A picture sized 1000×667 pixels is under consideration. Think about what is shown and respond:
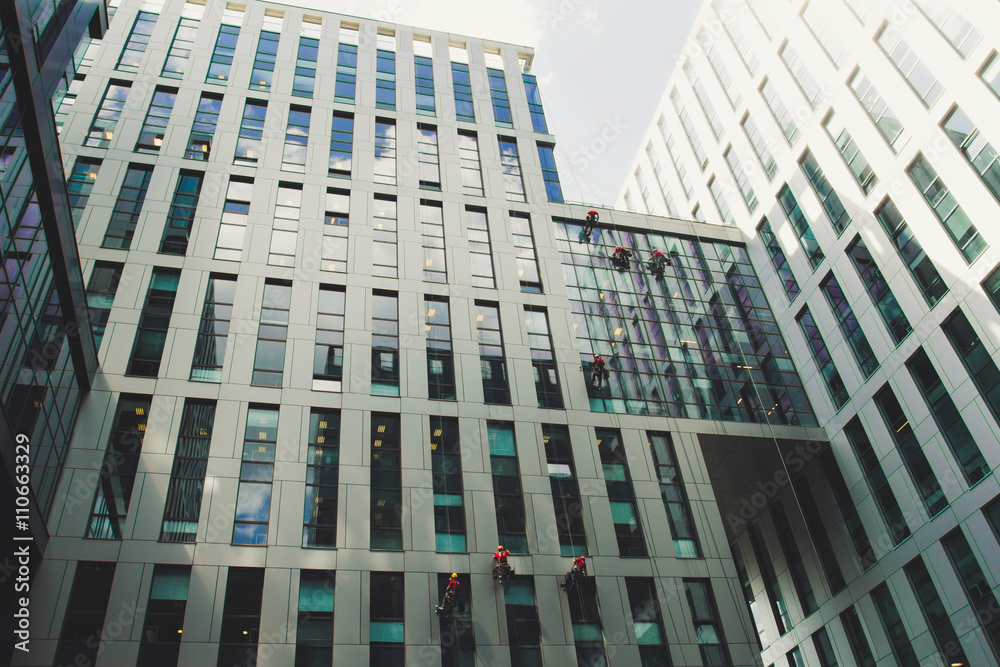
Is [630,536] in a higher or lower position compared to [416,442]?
lower

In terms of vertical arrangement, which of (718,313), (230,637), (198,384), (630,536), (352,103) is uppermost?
(352,103)

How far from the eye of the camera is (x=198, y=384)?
26.3 meters

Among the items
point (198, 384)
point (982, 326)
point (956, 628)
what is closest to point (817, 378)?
point (982, 326)

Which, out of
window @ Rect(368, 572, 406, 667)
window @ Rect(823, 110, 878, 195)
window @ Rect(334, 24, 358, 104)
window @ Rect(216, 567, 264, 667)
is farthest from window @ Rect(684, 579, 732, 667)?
window @ Rect(334, 24, 358, 104)

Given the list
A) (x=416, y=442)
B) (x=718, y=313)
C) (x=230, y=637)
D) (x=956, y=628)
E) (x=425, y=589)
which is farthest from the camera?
(x=718, y=313)

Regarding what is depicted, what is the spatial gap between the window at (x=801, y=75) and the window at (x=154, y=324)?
31.5 meters

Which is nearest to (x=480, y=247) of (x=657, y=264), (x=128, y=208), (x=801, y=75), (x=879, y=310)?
(x=657, y=264)

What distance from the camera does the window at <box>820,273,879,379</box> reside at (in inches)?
1250

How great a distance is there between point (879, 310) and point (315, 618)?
84.1ft

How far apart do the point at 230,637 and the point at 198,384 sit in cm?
908

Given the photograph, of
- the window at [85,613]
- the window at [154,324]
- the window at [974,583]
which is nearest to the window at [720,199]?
the window at [974,583]

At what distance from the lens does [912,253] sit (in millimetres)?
29969

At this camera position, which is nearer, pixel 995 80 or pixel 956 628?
pixel 956 628

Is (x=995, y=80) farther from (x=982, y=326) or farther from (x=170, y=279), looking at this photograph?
(x=170, y=279)
